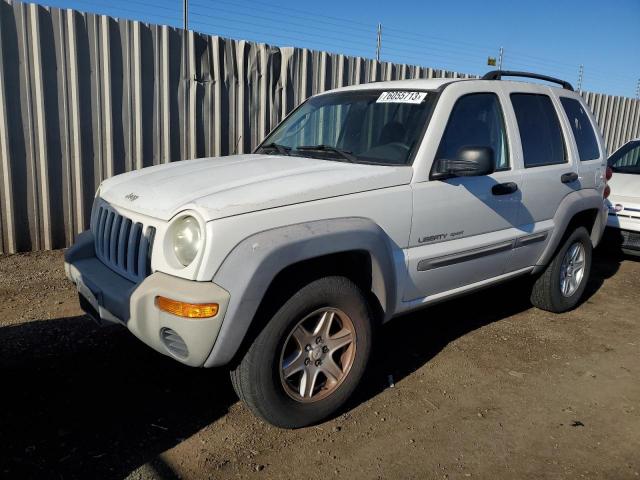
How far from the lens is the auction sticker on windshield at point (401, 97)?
3.75 m

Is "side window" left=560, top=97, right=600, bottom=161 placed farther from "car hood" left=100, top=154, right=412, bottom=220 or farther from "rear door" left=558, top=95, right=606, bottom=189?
"car hood" left=100, top=154, right=412, bottom=220

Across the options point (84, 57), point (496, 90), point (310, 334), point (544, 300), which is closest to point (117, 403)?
point (310, 334)

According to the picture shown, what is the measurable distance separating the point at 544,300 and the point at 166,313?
11.8 ft

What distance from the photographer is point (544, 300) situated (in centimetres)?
496

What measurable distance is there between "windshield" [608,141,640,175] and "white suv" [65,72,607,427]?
374cm

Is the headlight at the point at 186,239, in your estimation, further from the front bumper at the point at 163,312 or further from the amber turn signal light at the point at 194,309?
the amber turn signal light at the point at 194,309

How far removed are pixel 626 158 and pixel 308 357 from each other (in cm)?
665

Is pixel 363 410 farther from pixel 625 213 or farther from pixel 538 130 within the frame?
pixel 625 213

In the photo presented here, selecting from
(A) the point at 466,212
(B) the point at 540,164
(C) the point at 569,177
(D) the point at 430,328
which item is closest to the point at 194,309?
(A) the point at 466,212

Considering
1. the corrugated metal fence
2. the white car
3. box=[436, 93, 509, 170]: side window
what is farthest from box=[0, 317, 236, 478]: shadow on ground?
the white car

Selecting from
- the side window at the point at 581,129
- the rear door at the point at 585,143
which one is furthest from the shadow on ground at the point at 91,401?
the side window at the point at 581,129

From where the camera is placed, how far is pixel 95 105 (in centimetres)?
608

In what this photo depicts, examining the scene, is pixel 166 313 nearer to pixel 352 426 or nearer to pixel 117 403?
pixel 117 403

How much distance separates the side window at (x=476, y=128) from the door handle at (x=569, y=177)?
743 mm
